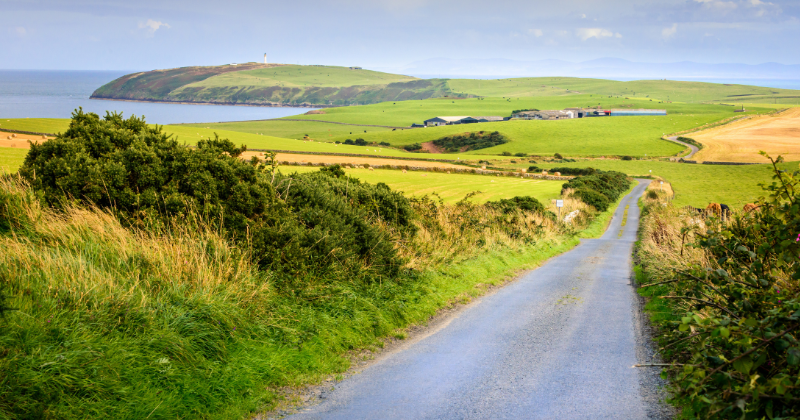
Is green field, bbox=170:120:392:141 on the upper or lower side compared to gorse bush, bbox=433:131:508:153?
upper

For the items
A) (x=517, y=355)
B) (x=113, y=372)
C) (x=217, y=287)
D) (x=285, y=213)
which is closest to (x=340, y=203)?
(x=285, y=213)

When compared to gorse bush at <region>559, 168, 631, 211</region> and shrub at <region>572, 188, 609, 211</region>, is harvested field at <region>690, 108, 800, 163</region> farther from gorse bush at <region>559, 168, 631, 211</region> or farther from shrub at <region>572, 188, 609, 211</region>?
shrub at <region>572, 188, 609, 211</region>

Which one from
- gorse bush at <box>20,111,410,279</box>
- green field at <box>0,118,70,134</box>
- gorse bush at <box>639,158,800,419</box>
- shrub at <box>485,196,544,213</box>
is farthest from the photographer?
green field at <box>0,118,70,134</box>

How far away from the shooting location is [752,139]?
115 m

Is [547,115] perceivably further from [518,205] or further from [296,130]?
[518,205]

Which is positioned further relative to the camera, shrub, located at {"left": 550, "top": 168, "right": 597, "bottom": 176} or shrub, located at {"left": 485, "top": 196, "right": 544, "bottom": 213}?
shrub, located at {"left": 550, "top": 168, "right": 597, "bottom": 176}

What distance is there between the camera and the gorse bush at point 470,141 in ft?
436

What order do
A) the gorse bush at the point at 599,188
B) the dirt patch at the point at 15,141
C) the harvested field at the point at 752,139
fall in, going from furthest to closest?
the harvested field at the point at 752,139, the dirt patch at the point at 15,141, the gorse bush at the point at 599,188

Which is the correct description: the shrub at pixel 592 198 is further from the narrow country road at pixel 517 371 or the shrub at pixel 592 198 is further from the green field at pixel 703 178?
the narrow country road at pixel 517 371

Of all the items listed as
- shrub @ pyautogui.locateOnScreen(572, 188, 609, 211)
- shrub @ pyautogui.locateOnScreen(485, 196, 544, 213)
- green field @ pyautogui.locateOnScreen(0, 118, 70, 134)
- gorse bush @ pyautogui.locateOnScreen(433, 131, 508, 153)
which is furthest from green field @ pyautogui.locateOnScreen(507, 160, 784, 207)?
green field @ pyautogui.locateOnScreen(0, 118, 70, 134)

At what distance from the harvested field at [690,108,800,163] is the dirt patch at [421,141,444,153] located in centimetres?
5620

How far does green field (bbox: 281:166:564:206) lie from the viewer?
5056 centimetres

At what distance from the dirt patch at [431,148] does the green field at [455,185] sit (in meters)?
64.1

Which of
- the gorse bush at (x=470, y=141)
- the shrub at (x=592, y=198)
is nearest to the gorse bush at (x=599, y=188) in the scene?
the shrub at (x=592, y=198)
